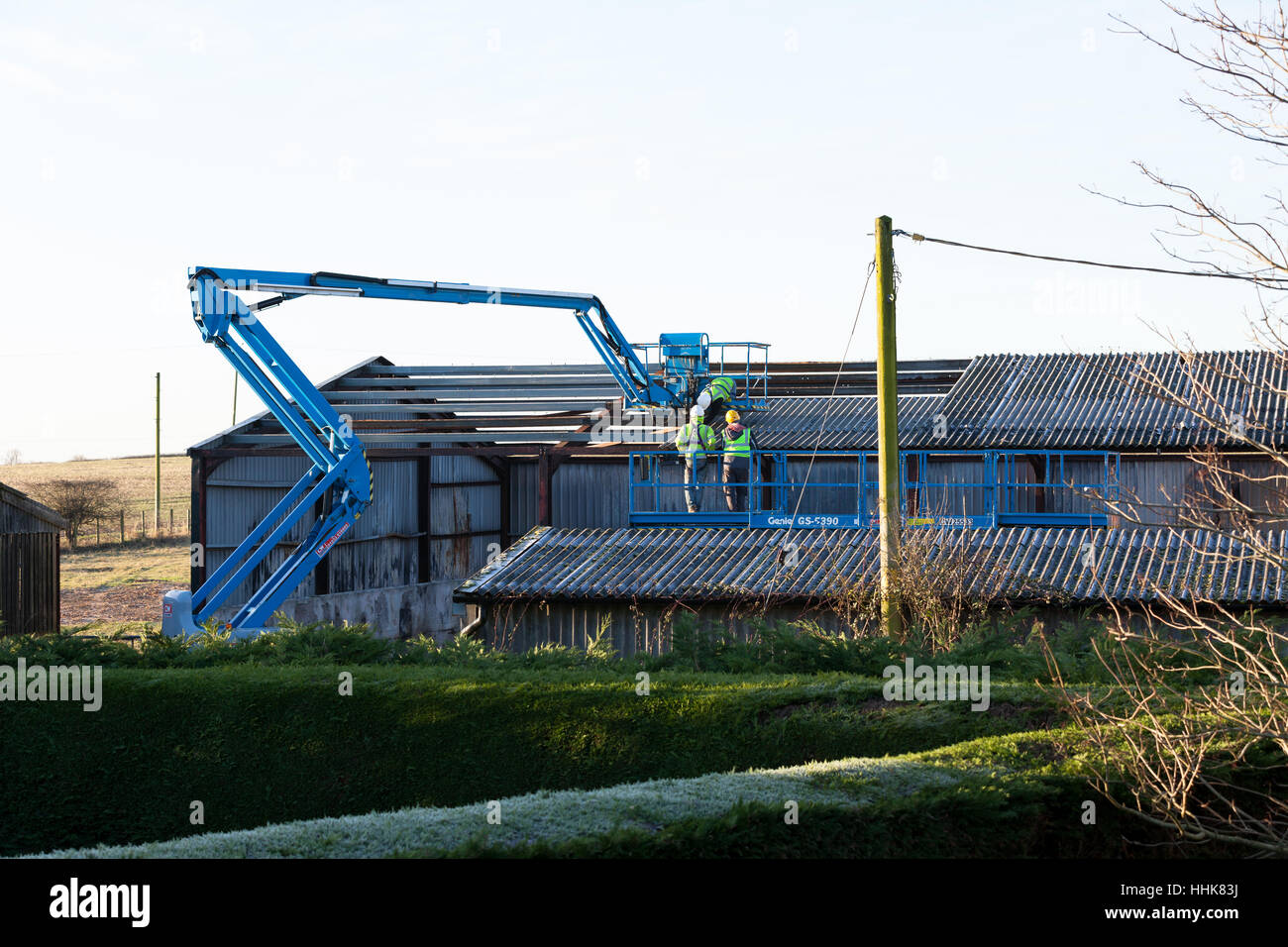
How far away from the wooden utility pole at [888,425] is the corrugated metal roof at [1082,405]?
11135mm

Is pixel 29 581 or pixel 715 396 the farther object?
pixel 715 396

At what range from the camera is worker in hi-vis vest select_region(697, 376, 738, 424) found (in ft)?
92.3

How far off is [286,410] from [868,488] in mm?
13043

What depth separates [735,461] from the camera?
24000 mm

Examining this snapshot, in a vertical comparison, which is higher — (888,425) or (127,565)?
(888,425)

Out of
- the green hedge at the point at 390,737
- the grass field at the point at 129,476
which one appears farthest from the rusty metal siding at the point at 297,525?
the grass field at the point at 129,476

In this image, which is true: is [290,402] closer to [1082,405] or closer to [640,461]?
[640,461]

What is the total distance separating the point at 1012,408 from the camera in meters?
27.8

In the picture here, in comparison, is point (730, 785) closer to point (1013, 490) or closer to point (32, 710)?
point (32, 710)

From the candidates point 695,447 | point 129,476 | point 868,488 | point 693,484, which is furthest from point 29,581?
point 129,476

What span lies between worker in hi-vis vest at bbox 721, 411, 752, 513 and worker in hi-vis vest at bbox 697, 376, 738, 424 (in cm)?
408

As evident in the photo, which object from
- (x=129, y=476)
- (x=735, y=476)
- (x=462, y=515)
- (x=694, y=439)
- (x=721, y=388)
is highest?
(x=721, y=388)

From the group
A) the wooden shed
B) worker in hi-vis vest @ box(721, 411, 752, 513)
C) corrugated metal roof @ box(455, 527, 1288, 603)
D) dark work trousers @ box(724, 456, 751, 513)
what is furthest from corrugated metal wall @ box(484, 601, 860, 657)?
the wooden shed

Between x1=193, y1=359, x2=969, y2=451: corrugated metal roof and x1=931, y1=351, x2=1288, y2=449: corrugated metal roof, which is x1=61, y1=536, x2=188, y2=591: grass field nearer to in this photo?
x1=193, y1=359, x2=969, y2=451: corrugated metal roof
